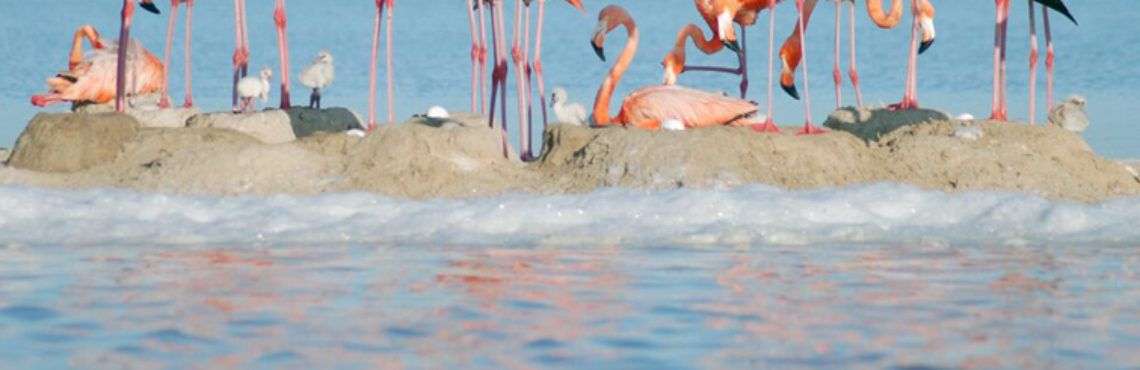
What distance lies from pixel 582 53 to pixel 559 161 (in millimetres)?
17236

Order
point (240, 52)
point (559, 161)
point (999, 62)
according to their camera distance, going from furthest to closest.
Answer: point (240, 52) → point (999, 62) → point (559, 161)

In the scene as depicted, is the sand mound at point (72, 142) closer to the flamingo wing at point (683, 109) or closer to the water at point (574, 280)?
the water at point (574, 280)

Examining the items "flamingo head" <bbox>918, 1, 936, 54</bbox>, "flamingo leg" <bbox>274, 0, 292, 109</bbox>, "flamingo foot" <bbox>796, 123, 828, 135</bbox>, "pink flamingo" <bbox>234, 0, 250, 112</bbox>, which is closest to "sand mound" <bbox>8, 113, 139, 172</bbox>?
"flamingo leg" <bbox>274, 0, 292, 109</bbox>

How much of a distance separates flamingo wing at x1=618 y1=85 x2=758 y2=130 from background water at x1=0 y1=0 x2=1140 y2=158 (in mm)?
4060

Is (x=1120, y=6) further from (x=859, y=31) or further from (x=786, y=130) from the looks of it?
(x=786, y=130)

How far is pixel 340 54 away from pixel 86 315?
73.7ft

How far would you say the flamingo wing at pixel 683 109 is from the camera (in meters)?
12.8

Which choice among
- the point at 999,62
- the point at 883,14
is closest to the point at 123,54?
the point at 883,14

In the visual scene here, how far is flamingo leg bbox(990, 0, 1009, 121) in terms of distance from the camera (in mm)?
13172

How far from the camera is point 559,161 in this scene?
39.5ft

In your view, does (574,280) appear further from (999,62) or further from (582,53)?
(582,53)

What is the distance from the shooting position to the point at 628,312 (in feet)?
25.2

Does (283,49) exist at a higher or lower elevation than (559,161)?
higher

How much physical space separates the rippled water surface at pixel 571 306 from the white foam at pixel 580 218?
375mm
